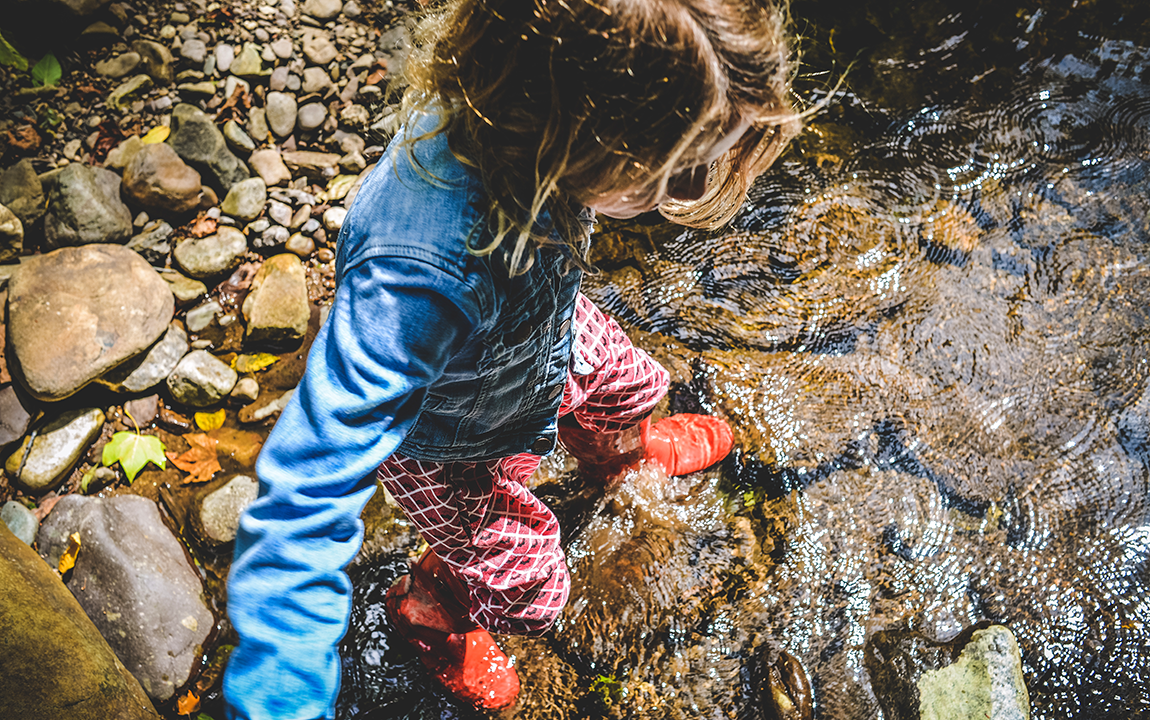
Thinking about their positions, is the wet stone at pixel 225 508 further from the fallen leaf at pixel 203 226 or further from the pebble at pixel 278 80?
the pebble at pixel 278 80

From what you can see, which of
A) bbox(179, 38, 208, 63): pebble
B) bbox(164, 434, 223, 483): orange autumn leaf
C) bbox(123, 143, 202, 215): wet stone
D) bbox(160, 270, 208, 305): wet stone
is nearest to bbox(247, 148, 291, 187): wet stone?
bbox(123, 143, 202, 215): wet stone

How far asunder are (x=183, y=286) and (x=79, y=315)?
430 mm

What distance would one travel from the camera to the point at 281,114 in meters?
3.25

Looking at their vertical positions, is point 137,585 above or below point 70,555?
above

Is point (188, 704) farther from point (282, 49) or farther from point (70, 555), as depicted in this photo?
point (282, 49)

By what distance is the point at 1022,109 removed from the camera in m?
2.85

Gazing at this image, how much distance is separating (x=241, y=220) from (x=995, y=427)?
11.4 feet

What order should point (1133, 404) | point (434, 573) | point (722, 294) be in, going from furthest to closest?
point (722, 294) → point (1133, 404) → point (434, 573)

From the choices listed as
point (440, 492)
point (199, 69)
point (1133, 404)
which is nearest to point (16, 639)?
point (440, 492)

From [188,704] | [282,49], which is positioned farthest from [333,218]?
[188,704]

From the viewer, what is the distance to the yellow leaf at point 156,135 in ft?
10.3

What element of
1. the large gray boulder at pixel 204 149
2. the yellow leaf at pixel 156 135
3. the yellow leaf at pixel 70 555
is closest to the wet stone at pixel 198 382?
the yellow leaf at pixel 70 555

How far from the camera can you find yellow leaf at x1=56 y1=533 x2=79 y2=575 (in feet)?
7.29

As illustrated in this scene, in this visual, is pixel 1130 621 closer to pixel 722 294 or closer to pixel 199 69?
pixel 722 294
